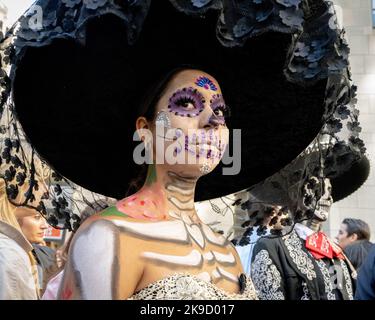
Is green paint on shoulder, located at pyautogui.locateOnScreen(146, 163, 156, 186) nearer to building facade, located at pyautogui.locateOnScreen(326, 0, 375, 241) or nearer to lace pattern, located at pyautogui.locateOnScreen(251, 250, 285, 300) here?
lace pattern, located at pyautogui.locateOnScreen(251, 250, 285, 300)

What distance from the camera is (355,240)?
18.3ft

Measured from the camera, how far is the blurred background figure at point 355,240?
5.22 m

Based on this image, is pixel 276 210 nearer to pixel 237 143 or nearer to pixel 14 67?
pixel 237 143

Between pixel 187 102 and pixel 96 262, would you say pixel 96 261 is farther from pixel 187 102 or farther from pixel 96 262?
pixel 187 102

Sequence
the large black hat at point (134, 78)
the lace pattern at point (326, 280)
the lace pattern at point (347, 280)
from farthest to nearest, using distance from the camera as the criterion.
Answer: the lace pattern at point (347, 280)
the lace pattern at point (326, 280)
the large black hat at point (134, 78)

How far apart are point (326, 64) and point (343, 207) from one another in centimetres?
714

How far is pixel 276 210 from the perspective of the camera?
289 cm

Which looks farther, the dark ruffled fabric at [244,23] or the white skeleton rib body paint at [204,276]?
the white skeleton rib body paint at [204,276]

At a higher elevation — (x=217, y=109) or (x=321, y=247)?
(x=217, y=109)

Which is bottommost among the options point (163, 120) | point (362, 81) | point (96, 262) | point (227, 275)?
point (227, 275)

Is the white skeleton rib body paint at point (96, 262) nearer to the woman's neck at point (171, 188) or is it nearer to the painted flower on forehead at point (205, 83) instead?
the woman's neck at point (171, 188)

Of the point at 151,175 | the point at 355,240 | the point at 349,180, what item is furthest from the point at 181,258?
the point at 355,240

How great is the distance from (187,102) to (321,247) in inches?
83.9

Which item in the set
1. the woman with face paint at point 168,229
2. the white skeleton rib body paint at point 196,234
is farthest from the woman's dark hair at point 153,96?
the white skeleton rib body paint at point 196,234
